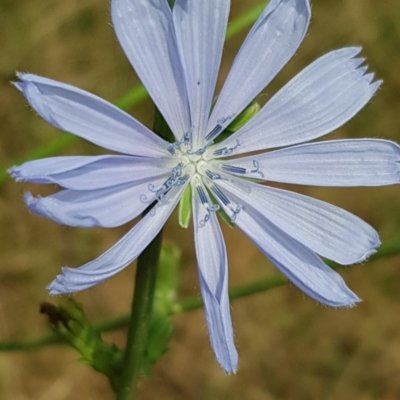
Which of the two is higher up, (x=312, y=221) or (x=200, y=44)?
(x=200, y=44)

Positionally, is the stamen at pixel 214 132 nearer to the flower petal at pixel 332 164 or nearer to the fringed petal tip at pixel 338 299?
the flower petal at pixel 332 164

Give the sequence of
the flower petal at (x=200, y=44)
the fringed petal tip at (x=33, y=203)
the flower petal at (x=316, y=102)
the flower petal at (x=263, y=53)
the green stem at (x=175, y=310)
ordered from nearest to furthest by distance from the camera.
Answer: the fringed petal tip at (x=33, y=203)
the flower petal at (x=200, y=44)
the flower petal at (x=263, y=53)
the flower petal at (x=316, y=102)
the green stem at (x=175, y=310)

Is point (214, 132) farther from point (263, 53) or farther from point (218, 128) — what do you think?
point (263, 53)

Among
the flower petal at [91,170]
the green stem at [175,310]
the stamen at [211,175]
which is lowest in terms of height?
the green stem at [175,310]

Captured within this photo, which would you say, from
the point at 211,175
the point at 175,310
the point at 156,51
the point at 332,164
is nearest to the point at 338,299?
the point at 332,164

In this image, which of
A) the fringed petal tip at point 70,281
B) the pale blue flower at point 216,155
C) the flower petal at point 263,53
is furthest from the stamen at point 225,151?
the fringed petal tip at point 70,281

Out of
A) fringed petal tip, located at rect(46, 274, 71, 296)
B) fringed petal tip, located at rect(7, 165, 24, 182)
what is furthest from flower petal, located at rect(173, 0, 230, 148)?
fringed petal tip, located at rect(46, 274, 71, 296)
